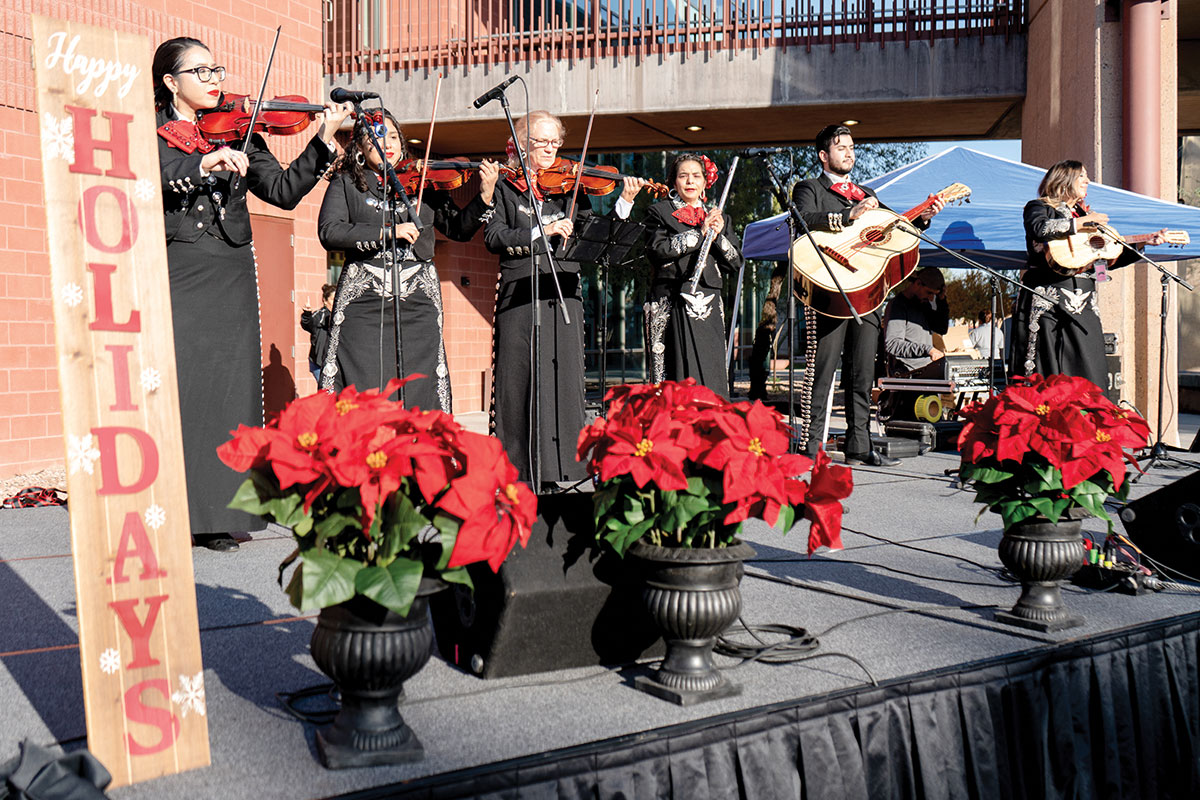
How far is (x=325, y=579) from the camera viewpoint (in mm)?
1926

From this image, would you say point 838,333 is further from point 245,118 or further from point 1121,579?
Answer: point 245,118

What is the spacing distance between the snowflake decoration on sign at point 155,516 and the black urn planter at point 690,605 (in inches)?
38.6

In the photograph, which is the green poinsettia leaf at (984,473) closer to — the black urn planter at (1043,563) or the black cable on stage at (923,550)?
the black urn planter at (1043,563)

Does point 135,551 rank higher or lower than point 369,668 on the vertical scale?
higher

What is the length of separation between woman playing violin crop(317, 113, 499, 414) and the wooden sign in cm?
224

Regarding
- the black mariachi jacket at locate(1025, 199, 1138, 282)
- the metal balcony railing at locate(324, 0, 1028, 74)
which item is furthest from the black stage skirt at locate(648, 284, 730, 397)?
the metal balcony railing at locate(324, 0, 1028, 74)

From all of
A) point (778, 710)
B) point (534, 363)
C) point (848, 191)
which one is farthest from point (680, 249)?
point (778, 710)

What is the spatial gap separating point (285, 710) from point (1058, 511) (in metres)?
2.04

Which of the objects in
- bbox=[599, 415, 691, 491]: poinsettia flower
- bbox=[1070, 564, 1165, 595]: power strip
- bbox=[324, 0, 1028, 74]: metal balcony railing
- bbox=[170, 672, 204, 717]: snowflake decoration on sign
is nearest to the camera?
bbox=[170, 672, 204, 717]: snowflake decoration on sign

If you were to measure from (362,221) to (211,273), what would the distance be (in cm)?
73

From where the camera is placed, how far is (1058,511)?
9.65 ft

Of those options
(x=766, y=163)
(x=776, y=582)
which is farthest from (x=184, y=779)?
(x=766, y=163)

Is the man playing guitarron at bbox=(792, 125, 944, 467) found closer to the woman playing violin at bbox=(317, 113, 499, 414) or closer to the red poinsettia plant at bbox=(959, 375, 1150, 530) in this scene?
the woman playing violin at bbox=(317, 113, 499, 414)

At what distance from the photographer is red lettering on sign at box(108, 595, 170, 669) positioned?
1914 millimetres
